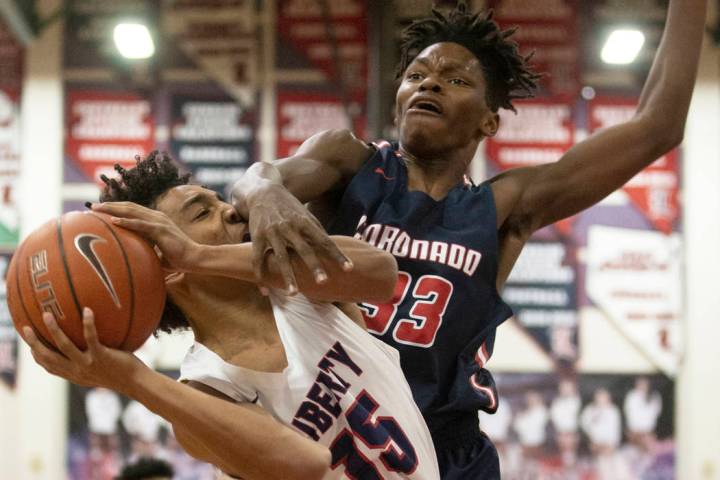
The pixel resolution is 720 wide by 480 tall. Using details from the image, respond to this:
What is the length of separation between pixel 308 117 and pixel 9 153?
2.69 meters

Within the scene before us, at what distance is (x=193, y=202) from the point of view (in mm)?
2840

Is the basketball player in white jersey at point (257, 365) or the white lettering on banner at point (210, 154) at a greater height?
the white lettering on banner at point (210, 154)

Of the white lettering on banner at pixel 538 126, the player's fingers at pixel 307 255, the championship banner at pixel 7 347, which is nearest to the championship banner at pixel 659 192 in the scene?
the white lettering on banner at pixel 538 126

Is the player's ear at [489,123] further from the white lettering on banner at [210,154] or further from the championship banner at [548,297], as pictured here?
the white lettering on banner at [210,154]

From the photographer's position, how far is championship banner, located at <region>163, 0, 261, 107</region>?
916cm

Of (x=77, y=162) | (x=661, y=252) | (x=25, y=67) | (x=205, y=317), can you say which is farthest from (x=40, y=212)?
(x=205, y=317)

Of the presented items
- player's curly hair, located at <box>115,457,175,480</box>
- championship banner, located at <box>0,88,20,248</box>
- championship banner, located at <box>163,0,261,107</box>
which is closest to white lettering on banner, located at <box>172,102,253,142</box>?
championship banner, located at <box>163,0,261,107</box>

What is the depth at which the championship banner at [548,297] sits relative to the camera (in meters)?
8.78

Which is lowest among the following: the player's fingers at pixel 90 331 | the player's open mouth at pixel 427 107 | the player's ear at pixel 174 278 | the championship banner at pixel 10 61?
the player's fingers at pixel 90 331

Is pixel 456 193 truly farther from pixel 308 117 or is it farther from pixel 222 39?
pixel 222 39

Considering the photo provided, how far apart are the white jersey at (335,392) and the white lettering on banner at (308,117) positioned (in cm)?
637

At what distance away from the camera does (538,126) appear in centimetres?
911

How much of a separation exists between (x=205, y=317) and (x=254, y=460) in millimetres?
472

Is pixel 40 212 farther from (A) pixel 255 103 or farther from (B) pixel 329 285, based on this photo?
(B) pixel 329 285
